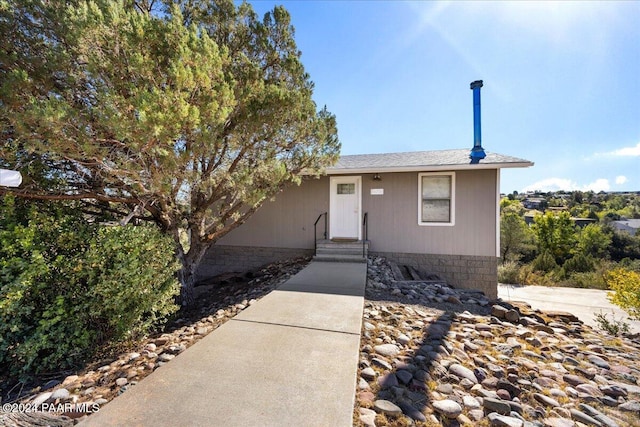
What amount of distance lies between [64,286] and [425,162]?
6955mm

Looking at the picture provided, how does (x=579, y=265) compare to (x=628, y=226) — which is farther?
(x=628, y=226)

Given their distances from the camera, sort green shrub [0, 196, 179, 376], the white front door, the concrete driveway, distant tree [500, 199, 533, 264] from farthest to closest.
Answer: distant tree [500, 199, 533, 264] < the white front door < the concrete driveway < green shrub [0, 196, 179, 376]

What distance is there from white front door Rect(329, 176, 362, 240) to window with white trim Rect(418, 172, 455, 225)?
1.62 metres

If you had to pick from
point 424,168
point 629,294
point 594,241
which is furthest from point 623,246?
point 424,168

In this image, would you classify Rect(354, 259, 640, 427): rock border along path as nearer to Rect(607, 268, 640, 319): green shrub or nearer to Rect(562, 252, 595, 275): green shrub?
Rect(607, 268, 640, 319): green shrub

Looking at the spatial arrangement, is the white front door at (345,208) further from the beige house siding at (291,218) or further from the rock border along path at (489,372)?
the rock border along path at (489,372)

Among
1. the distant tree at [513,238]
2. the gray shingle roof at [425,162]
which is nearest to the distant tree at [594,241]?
the distant tree at [513,238]

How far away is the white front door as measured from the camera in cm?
729

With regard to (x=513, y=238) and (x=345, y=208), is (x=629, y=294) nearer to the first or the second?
(x=345, y=208)

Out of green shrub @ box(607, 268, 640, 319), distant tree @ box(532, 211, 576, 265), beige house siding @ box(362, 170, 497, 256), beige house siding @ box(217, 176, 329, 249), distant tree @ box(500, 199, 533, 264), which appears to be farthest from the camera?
distant tree @ box(532, 211, 576, 265)

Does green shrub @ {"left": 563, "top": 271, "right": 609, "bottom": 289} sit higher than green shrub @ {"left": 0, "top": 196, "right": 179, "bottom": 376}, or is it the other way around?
green shrub @ {"left": 0, "top": 196, "right": 179, "bottom": 376}

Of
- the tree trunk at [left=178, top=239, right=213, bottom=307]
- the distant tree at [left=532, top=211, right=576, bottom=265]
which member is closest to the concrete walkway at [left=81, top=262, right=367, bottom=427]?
the tree trunk at [left=178, top=239, right=213, bottom=307]

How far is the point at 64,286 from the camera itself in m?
2.86

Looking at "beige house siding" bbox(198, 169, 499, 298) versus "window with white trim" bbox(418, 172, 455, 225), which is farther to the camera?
"window with white trim" bbox(418, 172, 455, 225)
